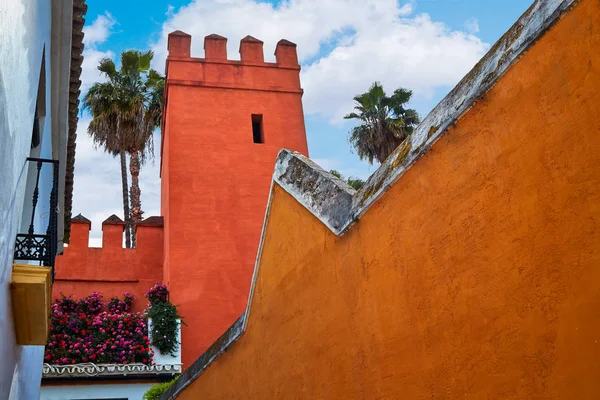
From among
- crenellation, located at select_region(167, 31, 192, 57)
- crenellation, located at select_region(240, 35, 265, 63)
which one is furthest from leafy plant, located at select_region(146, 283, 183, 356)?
crenellation, located at select_region(240, 35, 265, 63)

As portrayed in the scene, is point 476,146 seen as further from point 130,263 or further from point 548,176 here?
point 130,263

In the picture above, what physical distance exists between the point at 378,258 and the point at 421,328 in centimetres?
57

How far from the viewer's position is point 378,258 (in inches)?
137

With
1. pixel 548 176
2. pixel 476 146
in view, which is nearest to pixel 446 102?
pixel 476 146

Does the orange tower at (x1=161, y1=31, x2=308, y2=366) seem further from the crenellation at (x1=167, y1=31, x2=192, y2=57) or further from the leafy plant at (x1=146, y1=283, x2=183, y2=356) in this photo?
the leafy plant at (x1=146, y1=283, x2=183, y2=356)

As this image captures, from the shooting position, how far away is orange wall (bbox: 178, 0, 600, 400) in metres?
2.22

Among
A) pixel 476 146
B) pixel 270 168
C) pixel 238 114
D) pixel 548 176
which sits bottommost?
pixel 548 176

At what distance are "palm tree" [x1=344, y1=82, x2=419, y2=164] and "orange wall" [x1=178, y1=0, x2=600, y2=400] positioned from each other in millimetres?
17042

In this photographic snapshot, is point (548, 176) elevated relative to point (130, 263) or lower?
lower

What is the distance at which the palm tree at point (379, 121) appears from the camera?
20719 mm

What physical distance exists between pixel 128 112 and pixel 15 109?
15320mm

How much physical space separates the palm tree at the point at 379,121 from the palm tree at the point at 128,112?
22.8 feet

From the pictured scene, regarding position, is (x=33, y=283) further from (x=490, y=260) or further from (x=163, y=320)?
(x=163, y=320)

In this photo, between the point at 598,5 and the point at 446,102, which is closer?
the point at 598,5
